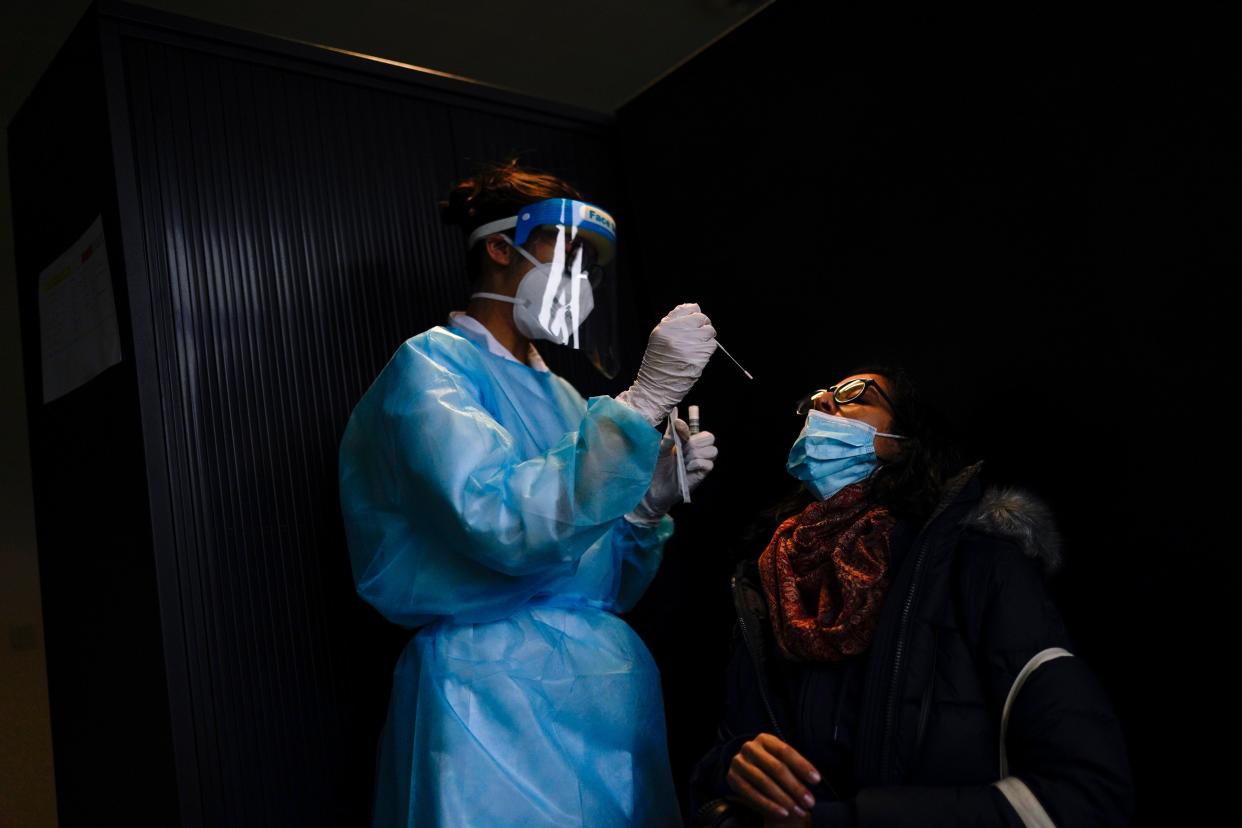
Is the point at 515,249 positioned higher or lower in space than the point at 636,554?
higher

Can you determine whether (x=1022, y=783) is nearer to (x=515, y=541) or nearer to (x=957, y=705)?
(x=957, y=705)

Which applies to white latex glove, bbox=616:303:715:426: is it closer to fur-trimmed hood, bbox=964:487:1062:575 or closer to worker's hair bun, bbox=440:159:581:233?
worker's hair bun, bbox=440:159:581:233

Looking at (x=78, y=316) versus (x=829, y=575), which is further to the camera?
(x=78, y=316)

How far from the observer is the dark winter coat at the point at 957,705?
1.36 meters

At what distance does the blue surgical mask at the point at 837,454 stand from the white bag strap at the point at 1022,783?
47 centimetres

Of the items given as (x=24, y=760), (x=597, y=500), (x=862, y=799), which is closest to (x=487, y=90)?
(x=597, y=500)

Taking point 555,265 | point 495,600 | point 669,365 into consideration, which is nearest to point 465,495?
point 495,600

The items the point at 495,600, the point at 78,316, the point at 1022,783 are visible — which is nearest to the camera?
the point at 1022,783

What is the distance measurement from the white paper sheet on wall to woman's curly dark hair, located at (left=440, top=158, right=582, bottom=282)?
0.65 m

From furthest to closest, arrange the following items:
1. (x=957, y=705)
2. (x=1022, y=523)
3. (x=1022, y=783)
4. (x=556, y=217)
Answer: (x=556, y=217) → (x=1022, y=523) → (x=957, y=705) → (x=1022, y=783)

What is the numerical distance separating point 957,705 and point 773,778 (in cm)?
28

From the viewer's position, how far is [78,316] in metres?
2.04

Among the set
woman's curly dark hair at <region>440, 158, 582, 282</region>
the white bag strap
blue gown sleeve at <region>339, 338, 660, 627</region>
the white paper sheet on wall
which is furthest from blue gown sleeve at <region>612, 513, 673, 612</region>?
the white paper sheet on wall

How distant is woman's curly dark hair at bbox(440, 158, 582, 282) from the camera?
77.6 inches
